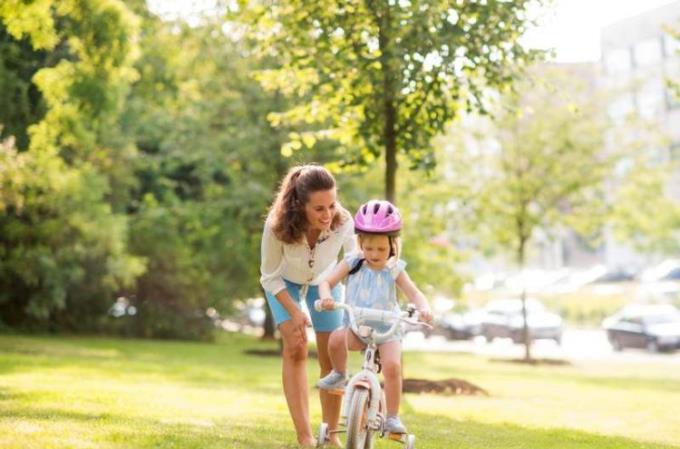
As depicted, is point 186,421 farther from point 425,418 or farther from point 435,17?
point 435,17

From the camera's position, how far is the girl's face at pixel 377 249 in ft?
23.4

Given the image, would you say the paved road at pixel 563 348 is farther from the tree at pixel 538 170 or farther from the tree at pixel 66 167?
the tree at pixel 66 167

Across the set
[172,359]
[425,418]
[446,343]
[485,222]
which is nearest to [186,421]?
[425,418]

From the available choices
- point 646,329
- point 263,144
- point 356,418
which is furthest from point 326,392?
point 646,329

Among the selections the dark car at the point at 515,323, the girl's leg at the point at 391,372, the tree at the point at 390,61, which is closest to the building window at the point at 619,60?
the dark car at the point at 515,323

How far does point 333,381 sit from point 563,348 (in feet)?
109

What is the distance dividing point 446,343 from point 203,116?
23.2 m

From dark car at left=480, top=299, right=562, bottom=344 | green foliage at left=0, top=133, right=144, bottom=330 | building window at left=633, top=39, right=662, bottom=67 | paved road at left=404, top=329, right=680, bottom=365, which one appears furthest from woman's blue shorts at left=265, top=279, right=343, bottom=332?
building window at left=633, top=39, right=662, bottom=67

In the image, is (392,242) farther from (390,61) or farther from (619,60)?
(619,60)

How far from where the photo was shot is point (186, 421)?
9562 millimetres

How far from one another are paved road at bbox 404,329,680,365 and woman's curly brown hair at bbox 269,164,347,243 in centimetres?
2472

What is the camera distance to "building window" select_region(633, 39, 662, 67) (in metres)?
64.2

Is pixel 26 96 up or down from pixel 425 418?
up

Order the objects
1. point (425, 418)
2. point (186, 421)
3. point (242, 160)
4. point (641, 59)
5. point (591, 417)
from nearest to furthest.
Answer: point (186, 421), point (425, 418), point (591, 417), point (242, 160), point (641, 59)
